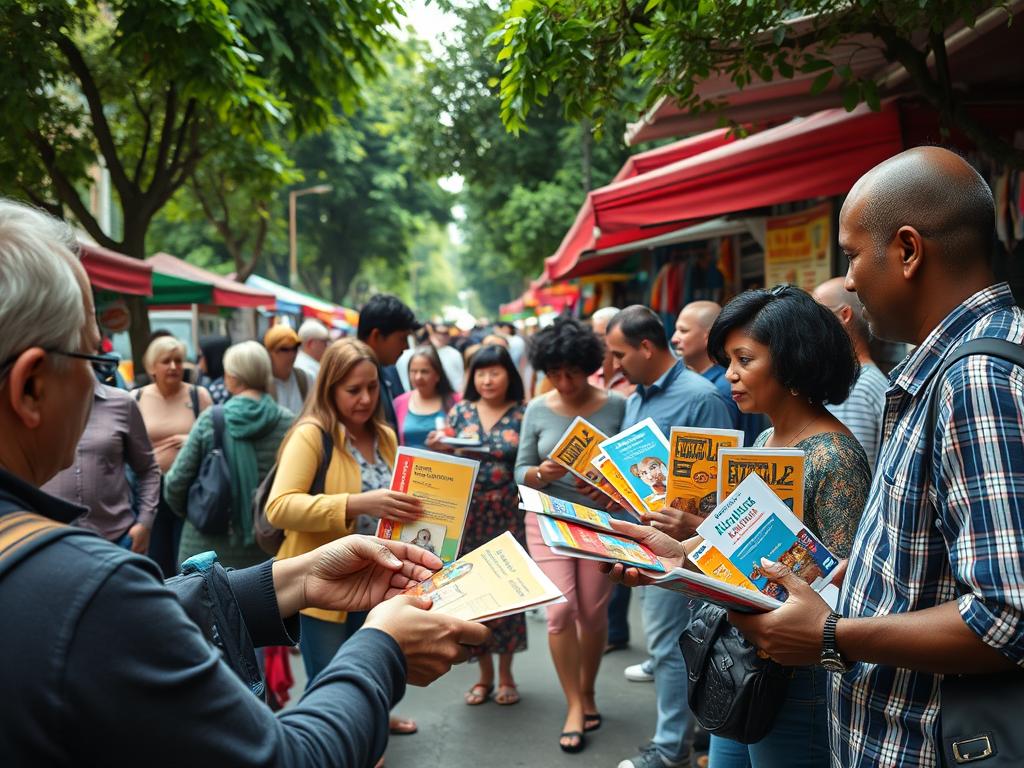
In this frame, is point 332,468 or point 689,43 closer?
point 689,43

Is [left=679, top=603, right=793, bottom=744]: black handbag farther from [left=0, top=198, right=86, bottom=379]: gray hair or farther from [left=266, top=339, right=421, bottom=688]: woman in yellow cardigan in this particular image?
[left=0, top=198, right=86, bottom=379]: gray hair

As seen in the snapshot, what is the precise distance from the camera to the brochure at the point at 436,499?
296cm

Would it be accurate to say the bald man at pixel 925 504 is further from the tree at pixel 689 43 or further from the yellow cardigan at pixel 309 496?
the yellow cardigan at pixel 309 496

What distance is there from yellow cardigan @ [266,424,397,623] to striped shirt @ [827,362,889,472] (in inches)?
86.6

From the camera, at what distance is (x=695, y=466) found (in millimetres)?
Answer: 3066

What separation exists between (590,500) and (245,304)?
36.8 ft

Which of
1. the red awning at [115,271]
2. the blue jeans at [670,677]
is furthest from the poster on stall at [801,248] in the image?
the red awning at [115,271]

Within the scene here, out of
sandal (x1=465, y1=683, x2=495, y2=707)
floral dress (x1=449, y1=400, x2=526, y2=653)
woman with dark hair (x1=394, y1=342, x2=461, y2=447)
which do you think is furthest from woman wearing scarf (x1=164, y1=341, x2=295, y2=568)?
sandal (x1=465, y1=683, x2=495, y2=707)

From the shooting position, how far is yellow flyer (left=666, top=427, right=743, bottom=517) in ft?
9.95

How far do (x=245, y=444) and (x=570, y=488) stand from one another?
185 centimetres

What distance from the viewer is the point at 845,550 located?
8.24 ft

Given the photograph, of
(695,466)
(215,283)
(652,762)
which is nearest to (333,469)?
(695,466)

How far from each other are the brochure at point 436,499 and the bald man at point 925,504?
1.17 m

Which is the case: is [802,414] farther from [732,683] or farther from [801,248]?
[801,248]
